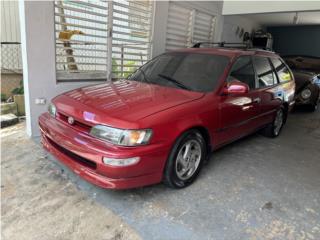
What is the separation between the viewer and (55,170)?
118 inches

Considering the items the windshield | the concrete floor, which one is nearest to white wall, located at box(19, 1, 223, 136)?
the concrete floor

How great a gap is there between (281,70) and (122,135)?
349 centimetres

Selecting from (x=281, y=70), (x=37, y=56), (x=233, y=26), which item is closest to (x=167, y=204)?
(x=37, y=56)

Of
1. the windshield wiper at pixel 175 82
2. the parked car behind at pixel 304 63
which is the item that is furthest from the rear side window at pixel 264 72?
the parked car behind at pixel 304 63

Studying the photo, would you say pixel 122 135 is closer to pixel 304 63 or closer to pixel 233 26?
pixel 233 26

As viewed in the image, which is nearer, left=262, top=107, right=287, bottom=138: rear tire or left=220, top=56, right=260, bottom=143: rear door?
left=220, top=56, right=260, bottom=143: rear door

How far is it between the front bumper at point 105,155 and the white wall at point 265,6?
16.9 ft

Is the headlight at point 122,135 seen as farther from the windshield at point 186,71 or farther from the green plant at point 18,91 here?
the green plant at point 18,91

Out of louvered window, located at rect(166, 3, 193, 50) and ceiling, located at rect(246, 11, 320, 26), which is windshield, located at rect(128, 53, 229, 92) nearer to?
louvered window, located at rect(166, 3, 193, 50)

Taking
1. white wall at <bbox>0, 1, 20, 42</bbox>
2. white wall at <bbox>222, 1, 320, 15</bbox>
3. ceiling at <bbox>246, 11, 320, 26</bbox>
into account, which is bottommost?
white wall at <bbox>0, 1, 20, 42</bbox>

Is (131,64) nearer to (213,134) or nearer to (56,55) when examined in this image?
(56,55)

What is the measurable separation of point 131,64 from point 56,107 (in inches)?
108

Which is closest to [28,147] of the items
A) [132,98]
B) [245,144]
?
[132,98]

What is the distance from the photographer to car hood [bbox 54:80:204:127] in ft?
7.49
